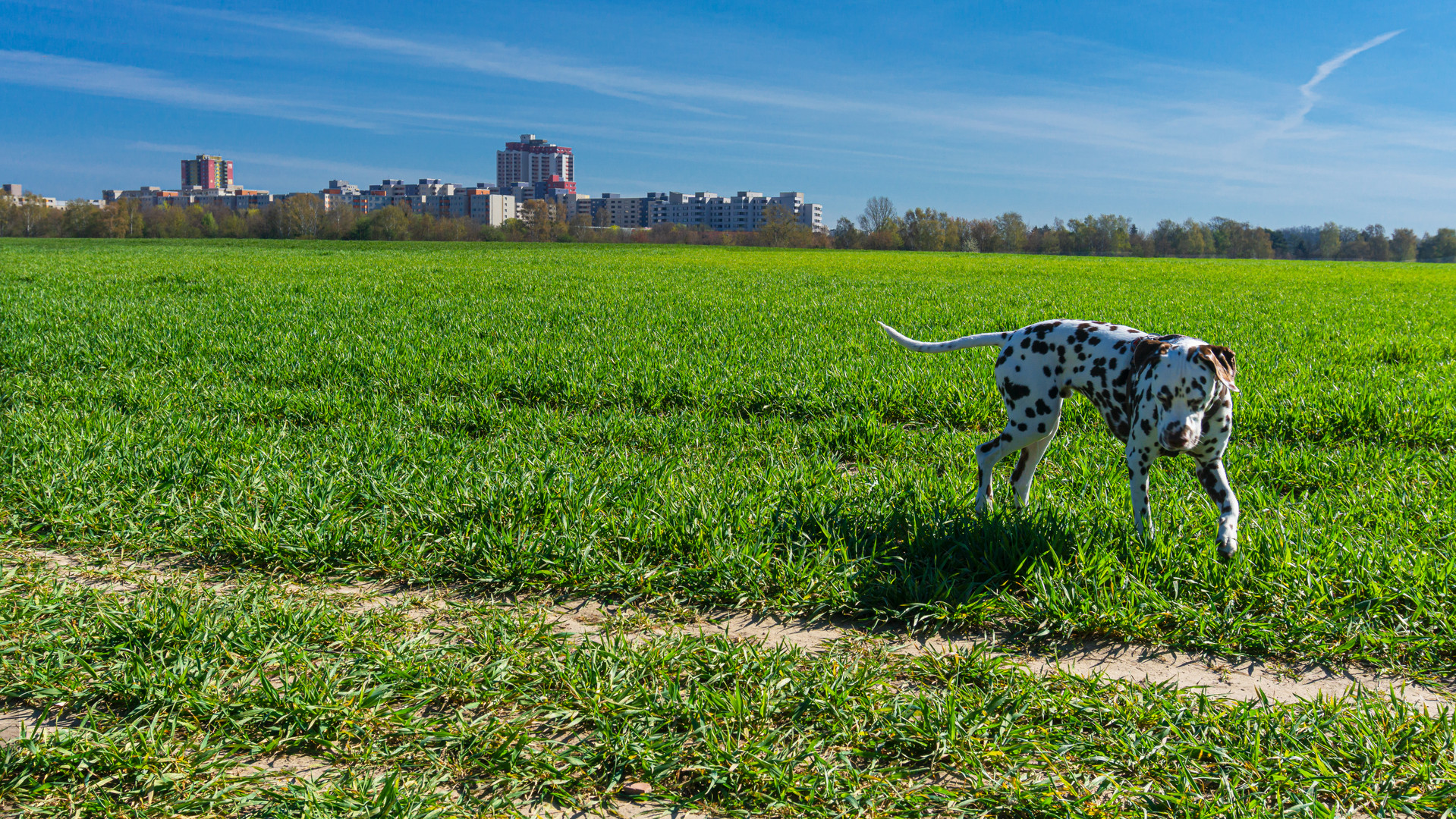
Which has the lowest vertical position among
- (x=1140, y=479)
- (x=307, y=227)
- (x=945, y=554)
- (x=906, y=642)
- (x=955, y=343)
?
(x=906, y=642)

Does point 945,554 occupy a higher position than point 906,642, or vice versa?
point 945,554

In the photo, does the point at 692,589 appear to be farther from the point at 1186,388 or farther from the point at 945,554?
the point at 1186,388

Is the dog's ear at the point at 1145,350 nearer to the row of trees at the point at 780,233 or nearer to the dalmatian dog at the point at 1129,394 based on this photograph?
the dalmatian dog at the point at 1129,394

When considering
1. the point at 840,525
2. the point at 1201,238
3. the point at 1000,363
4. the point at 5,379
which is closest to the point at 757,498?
the point at 840,525

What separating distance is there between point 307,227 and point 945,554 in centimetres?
12245

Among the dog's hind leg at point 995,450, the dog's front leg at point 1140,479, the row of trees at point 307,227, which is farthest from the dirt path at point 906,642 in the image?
the row of trees at point 307,227

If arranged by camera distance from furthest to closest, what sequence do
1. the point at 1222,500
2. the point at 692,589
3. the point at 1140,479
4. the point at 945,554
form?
the point at 945,554 → the point at 692,589 → the point at 1140,479 → the point at 1222,500

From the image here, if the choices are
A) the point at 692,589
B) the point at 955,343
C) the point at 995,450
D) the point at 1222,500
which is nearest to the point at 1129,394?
the point at 1222,500

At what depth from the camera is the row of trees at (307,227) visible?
10744 cm

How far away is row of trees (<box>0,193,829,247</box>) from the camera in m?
107

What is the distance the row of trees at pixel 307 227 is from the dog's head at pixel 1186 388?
339 feet

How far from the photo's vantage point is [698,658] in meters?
3.16

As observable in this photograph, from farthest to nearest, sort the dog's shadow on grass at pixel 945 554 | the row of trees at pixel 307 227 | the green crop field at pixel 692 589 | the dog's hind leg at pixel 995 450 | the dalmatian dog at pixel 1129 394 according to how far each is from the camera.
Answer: the row of trees at pixel 307 227 < the dog's hind leg at pixel 995 450 < the dog's shadow on grass at pixel 945 554 < the dalmatian dog at pixel 1129 394 < the green crop field at pixel 692 589

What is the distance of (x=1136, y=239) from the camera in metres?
118
